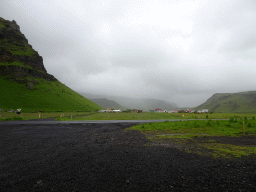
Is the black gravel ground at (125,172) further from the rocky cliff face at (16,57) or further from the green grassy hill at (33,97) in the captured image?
the rocky cliff face at (16,57)

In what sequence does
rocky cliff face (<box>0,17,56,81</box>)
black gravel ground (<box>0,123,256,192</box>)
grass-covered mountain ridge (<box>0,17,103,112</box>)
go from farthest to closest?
1. rocky cliff face (<box>0,17,56,81</box>)
2. grass-covered mountain ridge (<box>0,17,103,112</box>)
3. black gravel ground (<box>0,123,256,192</box>)

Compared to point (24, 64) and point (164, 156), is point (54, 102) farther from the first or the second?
point (164, 156)

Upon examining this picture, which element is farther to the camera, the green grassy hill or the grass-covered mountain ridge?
the grass-covered mountain ridge

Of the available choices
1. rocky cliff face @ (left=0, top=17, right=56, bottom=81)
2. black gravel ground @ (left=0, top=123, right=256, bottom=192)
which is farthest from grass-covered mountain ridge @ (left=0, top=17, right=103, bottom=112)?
black gravel ground @ (left=0, top=123, right=256, bottom=192)

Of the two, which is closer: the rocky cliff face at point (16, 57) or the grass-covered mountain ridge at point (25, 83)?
the grass-covered mountain ridge at point (25, 83)

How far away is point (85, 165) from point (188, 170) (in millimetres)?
5480

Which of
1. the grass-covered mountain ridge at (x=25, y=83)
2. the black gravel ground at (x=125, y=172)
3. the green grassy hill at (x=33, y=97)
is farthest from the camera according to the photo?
the grass-covered mountain ridge at (x=25, y=83)

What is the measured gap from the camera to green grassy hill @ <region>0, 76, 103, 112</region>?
112500mm

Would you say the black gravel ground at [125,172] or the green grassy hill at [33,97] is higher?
the green grassy hill at [33,97]

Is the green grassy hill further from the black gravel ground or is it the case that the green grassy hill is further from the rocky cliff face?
the black gravel ground

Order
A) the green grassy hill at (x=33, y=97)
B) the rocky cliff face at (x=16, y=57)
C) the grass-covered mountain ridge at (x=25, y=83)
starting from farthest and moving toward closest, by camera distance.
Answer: the rocky cliff face at (x=16, y=57) < the grass-covered mountain ridge at (x=25, y=83) < the green grassy hill at (x=33, y=97)

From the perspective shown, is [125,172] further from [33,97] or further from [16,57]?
[16,57]

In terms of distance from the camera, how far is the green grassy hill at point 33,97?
369 feet

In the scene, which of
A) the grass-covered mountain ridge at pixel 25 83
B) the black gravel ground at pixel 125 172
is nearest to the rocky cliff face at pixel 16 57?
the grass-covered mountain ridge at pixel 25 83
